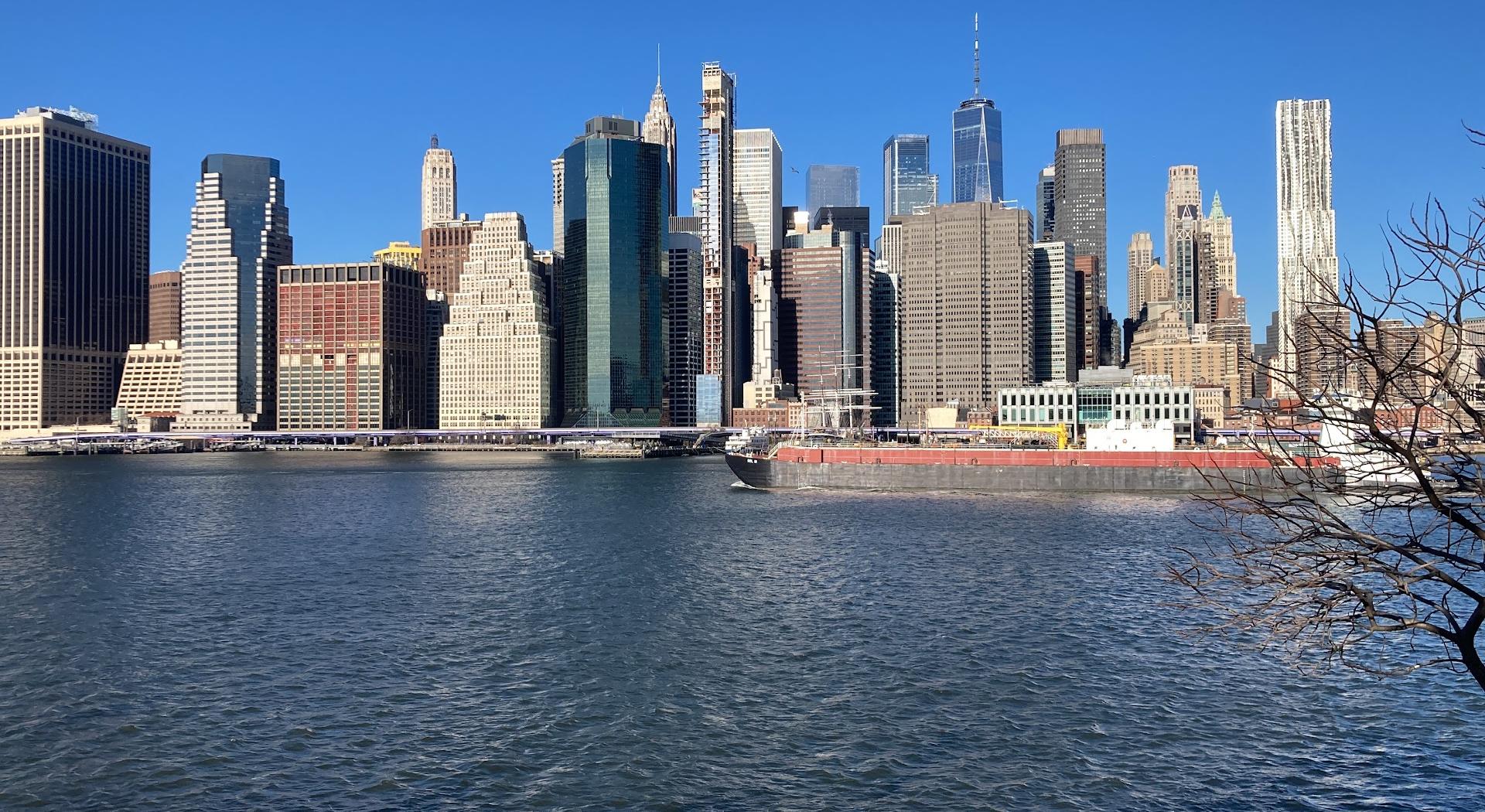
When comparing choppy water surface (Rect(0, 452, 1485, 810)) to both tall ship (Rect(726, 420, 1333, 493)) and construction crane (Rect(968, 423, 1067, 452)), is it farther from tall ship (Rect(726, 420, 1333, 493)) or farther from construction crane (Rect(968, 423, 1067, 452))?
construction crane (Rect(968, 423, 1067, 452))

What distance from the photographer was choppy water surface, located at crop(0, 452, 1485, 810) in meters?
24.0

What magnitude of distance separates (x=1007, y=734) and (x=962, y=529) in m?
42.3

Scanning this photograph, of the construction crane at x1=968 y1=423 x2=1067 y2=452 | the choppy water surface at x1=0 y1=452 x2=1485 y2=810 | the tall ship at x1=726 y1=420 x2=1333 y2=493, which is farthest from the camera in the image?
the construction crane at x1=968 y1=423 x2=1067 y2=452

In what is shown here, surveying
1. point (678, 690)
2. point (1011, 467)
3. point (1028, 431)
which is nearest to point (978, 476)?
point (1011, 467)

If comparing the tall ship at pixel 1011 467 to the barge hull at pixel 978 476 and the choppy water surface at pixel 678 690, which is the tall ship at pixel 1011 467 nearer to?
the barge hull at pixel 978 476

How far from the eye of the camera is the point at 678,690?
31.4 metres

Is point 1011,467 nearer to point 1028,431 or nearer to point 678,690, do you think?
point 1028,431

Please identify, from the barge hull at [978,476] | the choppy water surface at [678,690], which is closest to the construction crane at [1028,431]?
the barge hull at [978,476]

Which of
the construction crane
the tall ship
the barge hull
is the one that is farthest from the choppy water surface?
the construction crane

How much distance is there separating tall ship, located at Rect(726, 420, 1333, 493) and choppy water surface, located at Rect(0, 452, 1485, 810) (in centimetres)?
4267

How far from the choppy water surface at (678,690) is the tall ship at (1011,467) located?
4267 centimetres

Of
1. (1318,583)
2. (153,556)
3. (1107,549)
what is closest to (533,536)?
(153,556)

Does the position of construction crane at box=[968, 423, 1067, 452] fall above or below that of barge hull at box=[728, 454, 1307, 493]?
above

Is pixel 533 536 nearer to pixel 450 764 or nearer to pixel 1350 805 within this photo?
pixel 450 764
